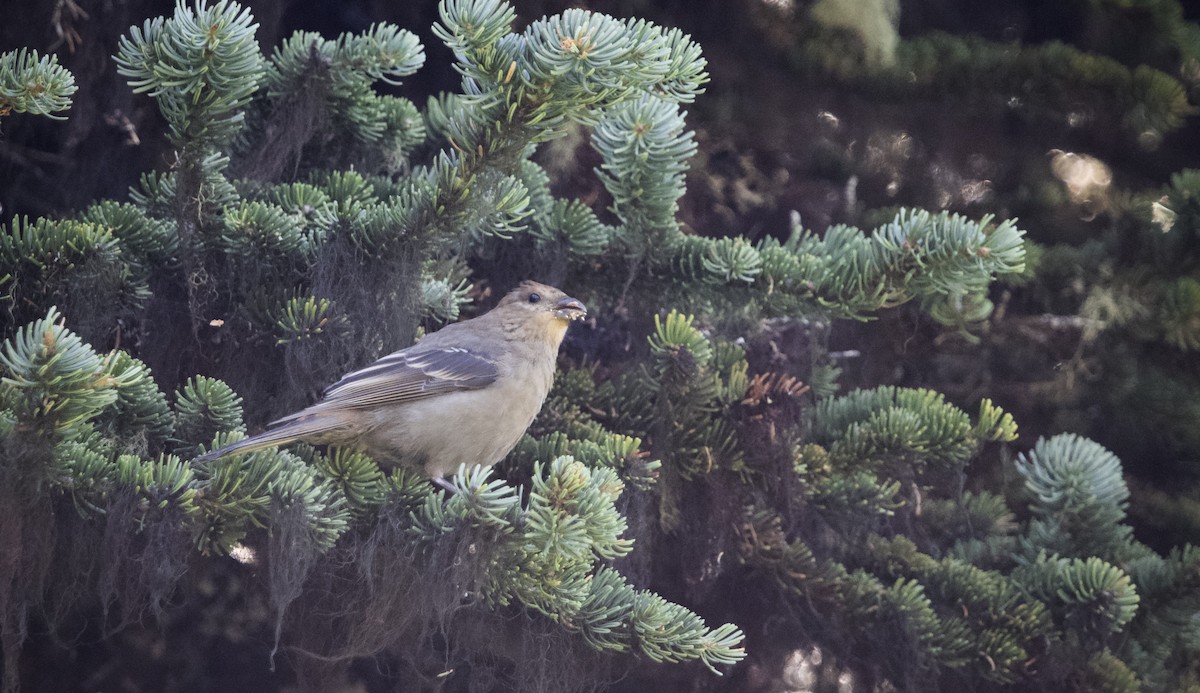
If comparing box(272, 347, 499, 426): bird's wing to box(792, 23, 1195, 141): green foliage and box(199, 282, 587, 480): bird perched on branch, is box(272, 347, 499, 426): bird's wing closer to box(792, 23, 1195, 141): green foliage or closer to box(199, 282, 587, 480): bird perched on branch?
box(199, 282, 587, 480): bird perched on branch

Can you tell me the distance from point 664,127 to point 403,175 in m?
1.44

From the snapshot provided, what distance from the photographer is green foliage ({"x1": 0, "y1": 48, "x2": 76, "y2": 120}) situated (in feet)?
10.3

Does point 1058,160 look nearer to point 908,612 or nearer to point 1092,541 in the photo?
point 1092,541

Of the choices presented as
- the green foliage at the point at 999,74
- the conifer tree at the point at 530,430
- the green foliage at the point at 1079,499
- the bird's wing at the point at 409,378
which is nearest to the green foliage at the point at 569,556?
the conifer tree at the point at 530,430

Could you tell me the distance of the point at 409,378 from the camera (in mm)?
4191

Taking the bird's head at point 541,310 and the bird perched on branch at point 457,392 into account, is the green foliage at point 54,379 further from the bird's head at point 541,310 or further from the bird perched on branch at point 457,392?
the bird's head at point 541,310

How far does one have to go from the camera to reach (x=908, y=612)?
4051 millimetres

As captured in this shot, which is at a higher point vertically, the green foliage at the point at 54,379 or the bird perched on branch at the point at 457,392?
the green foliage at the point at 54,379

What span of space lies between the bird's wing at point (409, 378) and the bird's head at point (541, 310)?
0.21m

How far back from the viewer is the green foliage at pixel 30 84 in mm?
3145

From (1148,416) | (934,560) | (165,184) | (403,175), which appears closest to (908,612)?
(934,560)

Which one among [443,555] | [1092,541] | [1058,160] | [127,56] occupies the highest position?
[127,56]

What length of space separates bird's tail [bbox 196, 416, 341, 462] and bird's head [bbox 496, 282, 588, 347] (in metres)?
0.98

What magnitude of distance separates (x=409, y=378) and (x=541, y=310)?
589 millimetres
